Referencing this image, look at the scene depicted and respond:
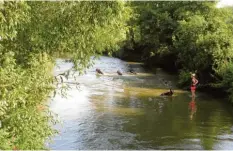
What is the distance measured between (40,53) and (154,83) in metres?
21.6

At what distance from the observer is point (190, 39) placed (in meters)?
32.1

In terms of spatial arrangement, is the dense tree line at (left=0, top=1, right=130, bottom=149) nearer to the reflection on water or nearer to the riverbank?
the reflection on water

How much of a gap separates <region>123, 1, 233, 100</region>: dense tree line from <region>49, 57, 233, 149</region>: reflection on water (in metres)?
2.37

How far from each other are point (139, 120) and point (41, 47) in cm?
971

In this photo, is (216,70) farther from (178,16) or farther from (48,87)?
(48,87)

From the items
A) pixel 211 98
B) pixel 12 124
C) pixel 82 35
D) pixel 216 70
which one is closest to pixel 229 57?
pixel 216 70

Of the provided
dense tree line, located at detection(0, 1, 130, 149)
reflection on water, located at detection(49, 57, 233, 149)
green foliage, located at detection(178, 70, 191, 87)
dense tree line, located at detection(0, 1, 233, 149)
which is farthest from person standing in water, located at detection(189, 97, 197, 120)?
dense tree line, located at detection(0, 1, 130, 149)

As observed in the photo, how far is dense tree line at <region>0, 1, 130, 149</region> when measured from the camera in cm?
854

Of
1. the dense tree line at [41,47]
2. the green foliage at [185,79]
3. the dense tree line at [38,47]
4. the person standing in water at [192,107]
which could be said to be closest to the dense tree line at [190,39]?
the green foliage at [185,79]

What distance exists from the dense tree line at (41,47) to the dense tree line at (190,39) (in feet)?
51.7

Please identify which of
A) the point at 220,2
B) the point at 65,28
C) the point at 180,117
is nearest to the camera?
the point at 65,28

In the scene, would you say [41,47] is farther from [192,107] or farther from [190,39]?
[190,39]

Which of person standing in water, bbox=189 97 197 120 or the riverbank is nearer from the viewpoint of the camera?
person standing in water, bbox=189 97 197 120

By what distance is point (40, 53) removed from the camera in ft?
33.1
